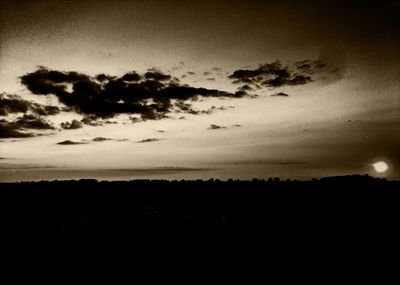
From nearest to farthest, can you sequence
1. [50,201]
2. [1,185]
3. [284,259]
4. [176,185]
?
1. [284,259]
2. [50,201]
3. [176,185]
4. [1,185]

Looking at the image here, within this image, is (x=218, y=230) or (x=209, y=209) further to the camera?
(x=209, y=209)

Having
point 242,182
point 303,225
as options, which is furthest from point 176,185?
point 303,225

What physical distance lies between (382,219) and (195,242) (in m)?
9.73

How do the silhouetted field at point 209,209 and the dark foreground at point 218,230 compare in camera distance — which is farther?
the silhouetted field at point 209,209

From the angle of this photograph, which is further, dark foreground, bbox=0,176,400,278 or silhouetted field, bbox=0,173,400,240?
silhouetted field, bbox=0,173,400,240

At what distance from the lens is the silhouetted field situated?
19.3 metres

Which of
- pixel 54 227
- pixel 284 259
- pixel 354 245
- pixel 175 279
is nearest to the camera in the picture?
pixel 175 279

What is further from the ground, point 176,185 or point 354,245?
point 176,185

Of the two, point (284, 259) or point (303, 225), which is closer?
point (284, 259)

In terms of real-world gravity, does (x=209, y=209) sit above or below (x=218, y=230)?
above

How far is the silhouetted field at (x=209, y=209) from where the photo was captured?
19.3 m

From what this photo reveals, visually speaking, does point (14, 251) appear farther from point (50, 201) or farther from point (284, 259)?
point (50, 201)

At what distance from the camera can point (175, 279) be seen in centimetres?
1295

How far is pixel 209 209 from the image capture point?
78.0 ft
